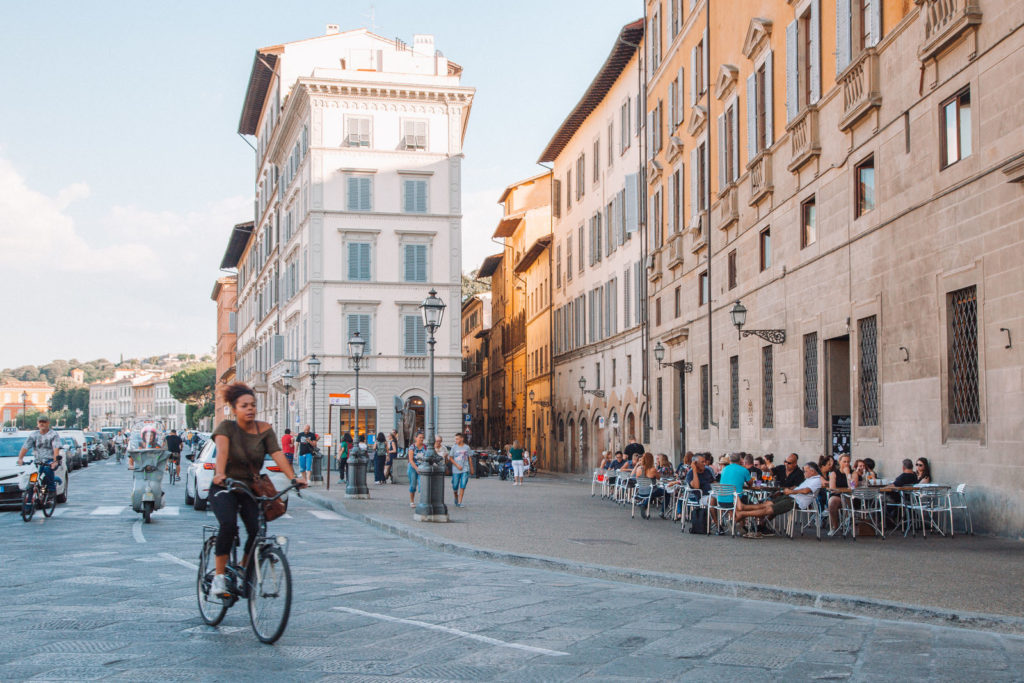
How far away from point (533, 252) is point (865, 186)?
4416 cm

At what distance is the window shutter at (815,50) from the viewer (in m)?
23.2

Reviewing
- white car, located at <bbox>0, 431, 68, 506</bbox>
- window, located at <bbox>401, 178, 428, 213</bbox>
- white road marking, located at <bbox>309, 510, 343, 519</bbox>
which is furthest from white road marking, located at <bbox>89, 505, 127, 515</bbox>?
window, located at <bbox>401, 178, 428, 213</bbox>

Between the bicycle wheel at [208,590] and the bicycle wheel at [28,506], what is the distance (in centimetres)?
1222

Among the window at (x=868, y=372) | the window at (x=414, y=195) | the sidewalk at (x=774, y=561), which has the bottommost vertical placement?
the sidewalk at (x=774, y=561)

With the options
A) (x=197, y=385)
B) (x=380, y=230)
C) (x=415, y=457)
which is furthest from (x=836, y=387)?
(x=197, y=385)

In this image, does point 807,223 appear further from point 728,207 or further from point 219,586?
point 219,586

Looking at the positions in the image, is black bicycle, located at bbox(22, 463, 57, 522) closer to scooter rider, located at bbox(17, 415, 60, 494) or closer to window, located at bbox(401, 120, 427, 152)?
scooter rider, located at bbox(17, 415, 60, 494)

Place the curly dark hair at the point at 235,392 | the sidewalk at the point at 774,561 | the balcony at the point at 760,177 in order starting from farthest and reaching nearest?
the balcony at the point at 760,177
the sidewalk at the point at 774,561
the curly dark hair at the point at 235,392

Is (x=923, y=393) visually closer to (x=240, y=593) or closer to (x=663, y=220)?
(x=240, y=593)

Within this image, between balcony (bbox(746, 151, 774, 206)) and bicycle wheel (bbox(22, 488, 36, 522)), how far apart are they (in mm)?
16593

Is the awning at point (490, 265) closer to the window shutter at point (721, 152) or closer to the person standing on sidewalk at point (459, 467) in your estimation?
the window shutter at point (721, 152)

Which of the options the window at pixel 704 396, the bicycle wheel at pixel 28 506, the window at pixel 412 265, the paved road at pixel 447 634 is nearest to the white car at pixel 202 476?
the bicycle wheel at pixel 28 506

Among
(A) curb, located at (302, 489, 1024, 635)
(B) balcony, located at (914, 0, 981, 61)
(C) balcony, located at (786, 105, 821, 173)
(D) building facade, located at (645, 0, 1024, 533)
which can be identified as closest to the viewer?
(A) curb, located at (302, 489, 1024, 635)

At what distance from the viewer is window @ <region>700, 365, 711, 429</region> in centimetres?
3306
